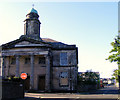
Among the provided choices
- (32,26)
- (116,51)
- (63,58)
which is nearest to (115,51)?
(116,51)

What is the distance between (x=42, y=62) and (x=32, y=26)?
839 centimetres

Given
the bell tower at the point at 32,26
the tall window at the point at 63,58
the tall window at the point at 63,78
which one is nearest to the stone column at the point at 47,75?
the tall window at the point at 63,58

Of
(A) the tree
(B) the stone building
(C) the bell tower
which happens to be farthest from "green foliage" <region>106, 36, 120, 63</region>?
(C) the bell tower

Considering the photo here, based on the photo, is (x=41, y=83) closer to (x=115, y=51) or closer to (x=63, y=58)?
(x=63, y=58)

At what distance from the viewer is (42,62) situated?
32375mm

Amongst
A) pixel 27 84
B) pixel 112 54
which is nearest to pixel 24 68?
pixel 27 84

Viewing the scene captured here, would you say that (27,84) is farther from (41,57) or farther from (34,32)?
(34,32)

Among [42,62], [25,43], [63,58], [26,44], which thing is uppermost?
[25,43]

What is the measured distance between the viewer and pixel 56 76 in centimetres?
3136

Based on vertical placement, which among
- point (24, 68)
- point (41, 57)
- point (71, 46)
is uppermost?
point (71, 46)

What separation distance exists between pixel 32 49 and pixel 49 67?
14.4 feet

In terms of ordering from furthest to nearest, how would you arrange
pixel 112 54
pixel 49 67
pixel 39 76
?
1. pixel 39 76
2. pixel 49 67
3. pixel 112 54

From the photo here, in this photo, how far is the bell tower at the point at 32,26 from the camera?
35.5 meters

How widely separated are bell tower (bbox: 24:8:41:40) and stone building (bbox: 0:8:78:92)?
194 inches
